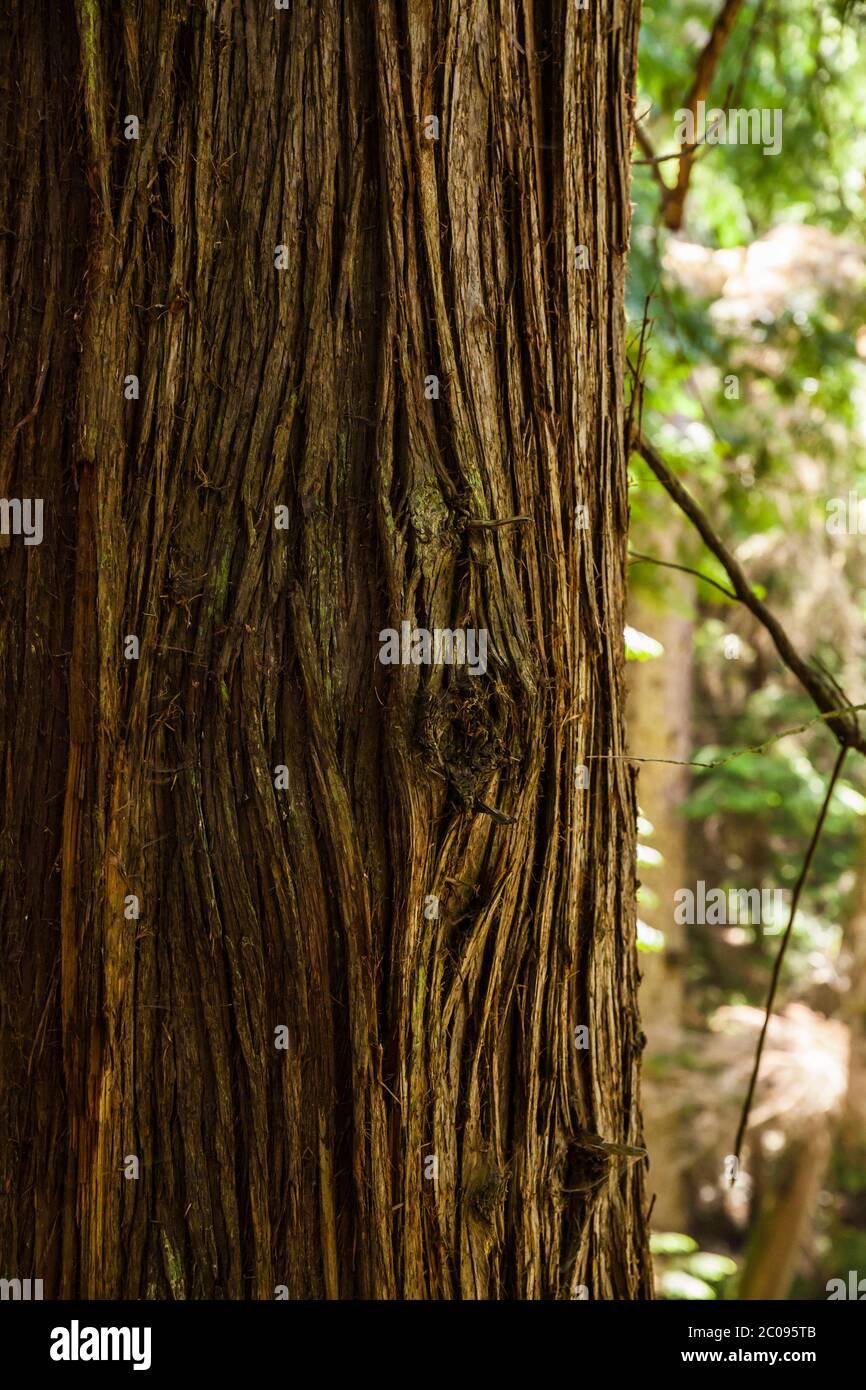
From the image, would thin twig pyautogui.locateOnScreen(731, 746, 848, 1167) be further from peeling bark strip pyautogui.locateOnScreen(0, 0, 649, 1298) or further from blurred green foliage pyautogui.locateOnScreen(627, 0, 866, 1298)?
peeling bark strip pyautogui.locateOnScreen(0, 0, 649, 1298)

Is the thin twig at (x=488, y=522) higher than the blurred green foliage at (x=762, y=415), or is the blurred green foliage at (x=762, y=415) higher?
the blurred green foliage at (x=762, y=415)

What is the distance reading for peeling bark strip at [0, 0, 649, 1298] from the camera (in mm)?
1870

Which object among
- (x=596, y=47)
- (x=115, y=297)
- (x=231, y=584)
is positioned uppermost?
(x=596, y=47)

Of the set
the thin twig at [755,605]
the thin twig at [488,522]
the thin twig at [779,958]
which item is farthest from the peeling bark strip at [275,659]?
Result: the thin twig at [755,605]

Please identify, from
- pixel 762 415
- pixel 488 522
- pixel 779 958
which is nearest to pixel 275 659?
pixel 488 522

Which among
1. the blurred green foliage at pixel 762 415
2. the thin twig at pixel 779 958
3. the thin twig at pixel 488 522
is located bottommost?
the thin twig at pixel 779 958

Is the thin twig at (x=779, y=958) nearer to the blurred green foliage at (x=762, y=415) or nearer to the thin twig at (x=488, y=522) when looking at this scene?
the blurred green foliage at (x=762, y=415)

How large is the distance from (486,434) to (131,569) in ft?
2.03

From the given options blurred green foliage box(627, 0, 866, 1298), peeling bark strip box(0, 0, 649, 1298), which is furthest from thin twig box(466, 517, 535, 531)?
blurred green foliage box(627, 0, 866, 1298)

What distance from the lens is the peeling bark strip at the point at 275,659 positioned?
187cm

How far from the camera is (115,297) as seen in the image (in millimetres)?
1928

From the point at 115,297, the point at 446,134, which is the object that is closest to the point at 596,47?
the point at 446,134

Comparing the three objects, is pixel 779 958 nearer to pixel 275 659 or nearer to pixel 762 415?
pixel 275 659
